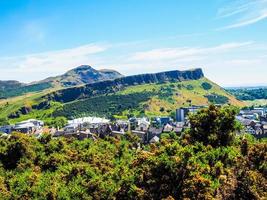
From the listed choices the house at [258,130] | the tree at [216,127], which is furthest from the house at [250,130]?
the tree at [216,127]

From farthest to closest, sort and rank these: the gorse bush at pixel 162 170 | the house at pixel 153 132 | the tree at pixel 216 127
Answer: the house at pixel 153 132 → the tree at pixel 216 127 → the gorse bush at pixel 162 170

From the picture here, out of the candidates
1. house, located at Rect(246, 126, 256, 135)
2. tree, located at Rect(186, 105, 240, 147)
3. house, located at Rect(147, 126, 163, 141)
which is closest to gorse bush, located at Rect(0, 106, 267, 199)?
tree, located at Rect(186, 105, 240, 147)

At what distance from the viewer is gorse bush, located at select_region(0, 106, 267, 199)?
38.3m

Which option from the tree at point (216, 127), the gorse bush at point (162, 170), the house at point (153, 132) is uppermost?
the tree at point (216, 127)

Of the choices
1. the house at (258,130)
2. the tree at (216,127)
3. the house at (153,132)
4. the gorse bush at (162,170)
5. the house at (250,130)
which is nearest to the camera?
the gorse bush at (162,170)

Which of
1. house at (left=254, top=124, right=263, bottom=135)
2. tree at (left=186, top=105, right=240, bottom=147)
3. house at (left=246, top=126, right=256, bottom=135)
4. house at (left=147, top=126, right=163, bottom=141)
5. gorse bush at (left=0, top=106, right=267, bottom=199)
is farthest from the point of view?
house at (left=147, top=126, right=163, bottom=141)

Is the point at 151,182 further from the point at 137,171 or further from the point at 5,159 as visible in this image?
the point at 5,159

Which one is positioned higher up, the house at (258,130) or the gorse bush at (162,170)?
the gorse bush at (162,170)

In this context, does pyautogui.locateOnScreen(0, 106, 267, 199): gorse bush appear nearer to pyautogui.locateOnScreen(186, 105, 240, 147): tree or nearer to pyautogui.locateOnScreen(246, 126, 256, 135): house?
pyautogui.locateOnScreen(186, 105, 240, 147): tree

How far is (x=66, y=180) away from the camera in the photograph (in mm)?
56406

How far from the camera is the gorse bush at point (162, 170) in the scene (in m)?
38.3

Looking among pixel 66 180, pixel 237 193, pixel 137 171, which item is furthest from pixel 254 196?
pixel 66 180

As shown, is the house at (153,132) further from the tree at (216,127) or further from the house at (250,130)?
the tree at (216,127)

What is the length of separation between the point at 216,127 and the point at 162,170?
2256cm
